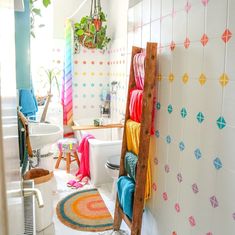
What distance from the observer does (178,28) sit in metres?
1.60

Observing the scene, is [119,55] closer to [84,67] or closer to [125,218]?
[84,67]

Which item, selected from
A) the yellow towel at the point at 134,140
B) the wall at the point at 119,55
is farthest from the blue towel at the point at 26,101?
the wall at the point at 119,55

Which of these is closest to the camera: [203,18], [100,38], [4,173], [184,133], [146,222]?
[4,173]

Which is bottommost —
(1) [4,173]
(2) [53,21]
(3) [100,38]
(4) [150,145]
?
(4) [150,145]

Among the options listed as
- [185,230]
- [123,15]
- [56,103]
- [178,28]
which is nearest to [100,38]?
[123,15]

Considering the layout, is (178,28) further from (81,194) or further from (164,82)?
(81,194)

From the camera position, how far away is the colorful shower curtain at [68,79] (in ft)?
13.3

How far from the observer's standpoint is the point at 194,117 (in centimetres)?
147

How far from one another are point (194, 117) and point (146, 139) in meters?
0.48

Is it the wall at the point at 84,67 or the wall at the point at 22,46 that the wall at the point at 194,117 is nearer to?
the wall at the point at 22,46

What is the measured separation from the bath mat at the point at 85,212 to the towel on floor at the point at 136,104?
117cm

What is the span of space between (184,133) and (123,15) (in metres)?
2.63

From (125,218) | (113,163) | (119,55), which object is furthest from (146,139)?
(119,55)

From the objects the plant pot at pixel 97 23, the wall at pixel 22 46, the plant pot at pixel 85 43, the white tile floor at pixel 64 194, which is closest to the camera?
the wall at pixel 22 46
